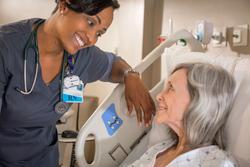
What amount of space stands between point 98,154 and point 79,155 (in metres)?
0.09

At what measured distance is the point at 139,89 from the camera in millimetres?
1398

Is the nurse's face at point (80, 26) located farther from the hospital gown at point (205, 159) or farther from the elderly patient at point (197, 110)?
the hospital gown at point (205, 159)

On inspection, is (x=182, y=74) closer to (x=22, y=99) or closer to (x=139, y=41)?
(x=22, y=99)

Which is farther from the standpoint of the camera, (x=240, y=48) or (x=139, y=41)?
(x=139, y=41)

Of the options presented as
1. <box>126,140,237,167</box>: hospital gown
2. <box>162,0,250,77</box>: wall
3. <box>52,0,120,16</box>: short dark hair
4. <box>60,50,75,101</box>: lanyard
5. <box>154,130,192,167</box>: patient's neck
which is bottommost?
<box>154,130,192,167</box>: patient's neck

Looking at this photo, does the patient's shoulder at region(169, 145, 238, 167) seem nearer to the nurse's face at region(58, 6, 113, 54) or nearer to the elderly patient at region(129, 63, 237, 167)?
the elderly patient at region(129, 63, 237, 167)

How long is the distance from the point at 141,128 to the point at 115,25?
5.48 feet

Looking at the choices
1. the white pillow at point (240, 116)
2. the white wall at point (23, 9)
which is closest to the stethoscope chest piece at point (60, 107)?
the white pillow at point (240, 116)

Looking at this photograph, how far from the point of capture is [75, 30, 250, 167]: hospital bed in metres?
1.27

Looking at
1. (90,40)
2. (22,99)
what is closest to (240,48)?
(90,40)

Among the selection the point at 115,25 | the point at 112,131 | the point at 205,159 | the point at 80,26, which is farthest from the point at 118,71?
the point at 115,25

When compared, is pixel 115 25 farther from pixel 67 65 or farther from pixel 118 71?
pixel 67 65

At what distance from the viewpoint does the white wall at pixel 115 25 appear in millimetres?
2443

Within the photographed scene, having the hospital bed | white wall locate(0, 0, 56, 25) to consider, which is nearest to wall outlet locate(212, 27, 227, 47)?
the hospital bed
